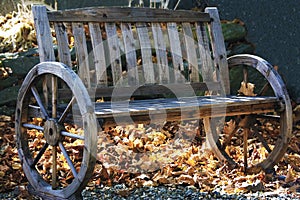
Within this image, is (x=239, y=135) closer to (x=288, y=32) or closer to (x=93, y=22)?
(x=288, y=32)

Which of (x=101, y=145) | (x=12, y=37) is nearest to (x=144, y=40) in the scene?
(x=101, y=145)

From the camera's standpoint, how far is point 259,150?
3.83 meters

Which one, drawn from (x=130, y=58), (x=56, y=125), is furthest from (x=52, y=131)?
(x=130, y=58)

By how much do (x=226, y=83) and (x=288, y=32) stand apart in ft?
4.64

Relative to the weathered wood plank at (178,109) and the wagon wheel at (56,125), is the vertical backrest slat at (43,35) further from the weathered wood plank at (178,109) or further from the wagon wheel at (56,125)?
the weathered wood plank at (178,109)

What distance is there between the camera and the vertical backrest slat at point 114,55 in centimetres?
335

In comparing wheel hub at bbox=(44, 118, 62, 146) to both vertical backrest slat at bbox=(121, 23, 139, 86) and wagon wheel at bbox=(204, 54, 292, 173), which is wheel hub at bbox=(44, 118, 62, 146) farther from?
wagon wheel at bbox=(204, 54, 292, 173)

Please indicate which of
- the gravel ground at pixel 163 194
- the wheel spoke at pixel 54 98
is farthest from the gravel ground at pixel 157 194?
the wheel spoke at pixel 54 98

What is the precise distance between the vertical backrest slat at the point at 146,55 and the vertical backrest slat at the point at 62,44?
1.72ft

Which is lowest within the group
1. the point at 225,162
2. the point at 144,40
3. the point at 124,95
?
the point at 225,162

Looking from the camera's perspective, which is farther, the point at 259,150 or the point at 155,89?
the point at 259,150

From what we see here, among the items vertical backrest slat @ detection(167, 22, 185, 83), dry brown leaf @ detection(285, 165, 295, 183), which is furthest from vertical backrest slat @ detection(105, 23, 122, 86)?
dry brown leaf @ detection(285, 165, 295, 183)

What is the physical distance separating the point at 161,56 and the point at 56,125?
107cm

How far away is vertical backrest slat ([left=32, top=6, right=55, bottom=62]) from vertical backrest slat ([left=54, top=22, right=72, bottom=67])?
10 cm
